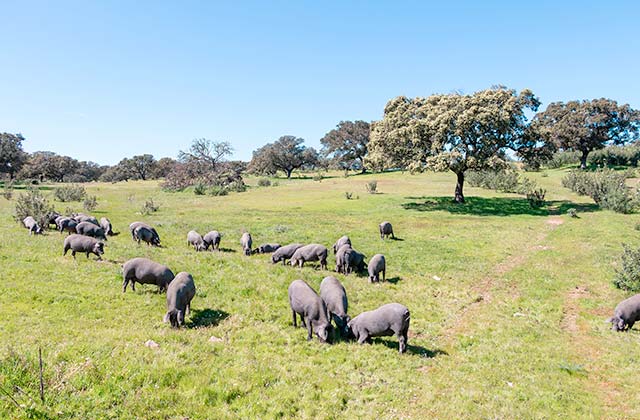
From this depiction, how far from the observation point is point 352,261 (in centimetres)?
1944

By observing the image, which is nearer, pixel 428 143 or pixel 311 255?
pixel 311 255

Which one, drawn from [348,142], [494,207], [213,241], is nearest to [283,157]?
[348,142]

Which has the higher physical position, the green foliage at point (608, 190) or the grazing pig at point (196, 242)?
the green foliage at point (608, 190)

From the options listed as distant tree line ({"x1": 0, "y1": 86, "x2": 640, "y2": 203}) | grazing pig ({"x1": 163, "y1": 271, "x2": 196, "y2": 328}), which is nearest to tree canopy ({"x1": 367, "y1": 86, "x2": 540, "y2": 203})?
distant tree line ({"x1": 0, "y1": 86, "x2": 640, "y2": 203})

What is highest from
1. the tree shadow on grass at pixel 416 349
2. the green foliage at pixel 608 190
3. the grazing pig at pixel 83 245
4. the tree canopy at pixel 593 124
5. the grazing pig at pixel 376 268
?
the tree canopy at pixel 593 124

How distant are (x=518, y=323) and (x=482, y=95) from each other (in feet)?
109

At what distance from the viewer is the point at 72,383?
791 centimetres

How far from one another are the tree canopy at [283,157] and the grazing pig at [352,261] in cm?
8306

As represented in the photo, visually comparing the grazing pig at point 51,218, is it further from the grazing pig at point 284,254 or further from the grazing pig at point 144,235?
the grazing pig at point 284,254

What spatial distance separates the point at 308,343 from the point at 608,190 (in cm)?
4546

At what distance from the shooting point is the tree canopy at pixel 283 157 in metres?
101

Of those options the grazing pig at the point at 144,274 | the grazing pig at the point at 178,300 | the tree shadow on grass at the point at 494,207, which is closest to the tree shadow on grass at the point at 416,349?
the grazing pig at the point at 178,300

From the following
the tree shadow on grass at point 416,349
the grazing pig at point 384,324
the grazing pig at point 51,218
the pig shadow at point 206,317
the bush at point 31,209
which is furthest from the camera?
the grazing pig at point 51,218

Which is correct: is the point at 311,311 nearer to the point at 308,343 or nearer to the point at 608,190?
the point at 308,343
